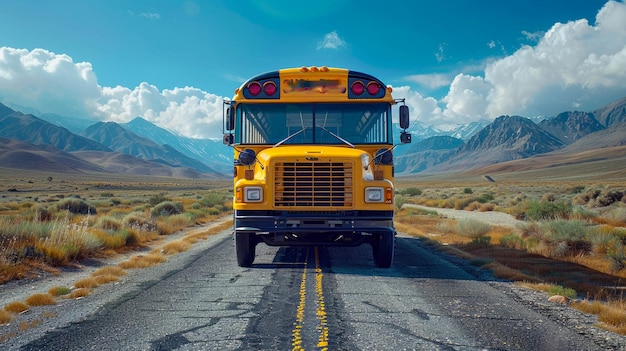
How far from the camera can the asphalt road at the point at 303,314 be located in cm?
503

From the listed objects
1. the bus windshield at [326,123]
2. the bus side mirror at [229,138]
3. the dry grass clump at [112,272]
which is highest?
the bus windshield at [326,123]

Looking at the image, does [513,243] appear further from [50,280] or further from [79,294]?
[50,280]

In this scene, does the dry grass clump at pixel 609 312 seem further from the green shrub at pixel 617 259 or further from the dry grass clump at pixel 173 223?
the dry grass clump at pixel 173 223

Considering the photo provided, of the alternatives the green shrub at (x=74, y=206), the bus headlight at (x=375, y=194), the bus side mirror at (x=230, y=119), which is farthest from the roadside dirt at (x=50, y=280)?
the green shrub at (x=74, y=206)

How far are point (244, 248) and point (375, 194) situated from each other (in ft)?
9.50

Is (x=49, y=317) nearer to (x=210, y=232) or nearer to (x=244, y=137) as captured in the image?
(x=244, y=137)

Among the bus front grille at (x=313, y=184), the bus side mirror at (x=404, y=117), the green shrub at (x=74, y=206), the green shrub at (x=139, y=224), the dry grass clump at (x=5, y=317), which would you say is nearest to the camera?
the dry grass clump at (x=5, y=317)

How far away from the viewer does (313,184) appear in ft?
28.8

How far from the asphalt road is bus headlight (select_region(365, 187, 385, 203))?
4.75 feet

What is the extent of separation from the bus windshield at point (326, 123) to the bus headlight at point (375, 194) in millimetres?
1509

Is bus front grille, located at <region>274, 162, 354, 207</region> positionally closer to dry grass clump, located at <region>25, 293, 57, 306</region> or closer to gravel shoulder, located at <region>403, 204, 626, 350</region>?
gravel shoulder, located at <region>403, 204, 626, 350</region>

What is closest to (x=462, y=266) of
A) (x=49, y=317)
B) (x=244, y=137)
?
(x=244, y=137)

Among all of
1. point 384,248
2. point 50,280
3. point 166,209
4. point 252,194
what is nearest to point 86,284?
point 50,280

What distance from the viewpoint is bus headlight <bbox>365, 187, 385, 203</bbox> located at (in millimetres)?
8827
